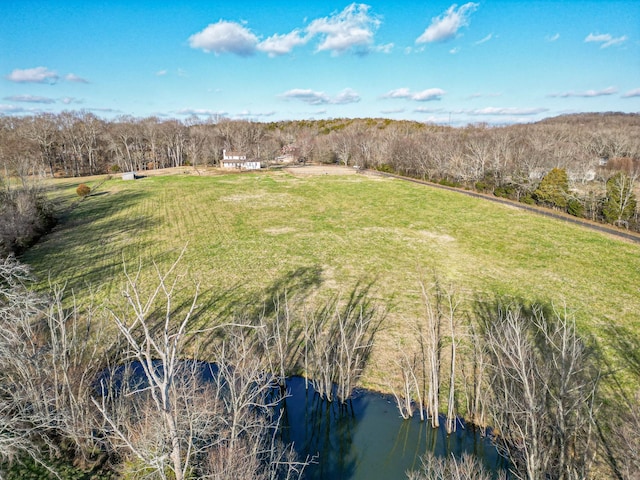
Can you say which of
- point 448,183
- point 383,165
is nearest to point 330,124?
point 383,165

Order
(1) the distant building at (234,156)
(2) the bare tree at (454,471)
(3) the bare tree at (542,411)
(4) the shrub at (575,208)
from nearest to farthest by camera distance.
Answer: (2) the bare tree at (454,471), (3) the bare tree at (542,411), (4) the shrub at (575,208), (1) the distant building at (234,156)

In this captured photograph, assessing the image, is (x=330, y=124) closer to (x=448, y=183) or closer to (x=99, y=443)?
(x=448, y=183)

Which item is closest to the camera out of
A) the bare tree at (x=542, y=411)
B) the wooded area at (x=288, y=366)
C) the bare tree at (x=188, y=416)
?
the bare tree at (x=188, y=416)

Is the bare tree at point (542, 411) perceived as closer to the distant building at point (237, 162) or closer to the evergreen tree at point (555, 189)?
the evergreen tree at point (555, 189)

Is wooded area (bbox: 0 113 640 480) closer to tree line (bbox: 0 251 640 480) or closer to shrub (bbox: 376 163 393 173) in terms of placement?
tree line (bbox: 0 251 640 480)

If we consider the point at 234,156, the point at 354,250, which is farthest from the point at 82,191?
the point at 354,250

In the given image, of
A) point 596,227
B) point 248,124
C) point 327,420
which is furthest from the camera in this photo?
point 248,124

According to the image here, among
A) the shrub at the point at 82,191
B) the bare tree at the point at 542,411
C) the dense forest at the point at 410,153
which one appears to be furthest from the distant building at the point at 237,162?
the bare tree at the point at 542,411
